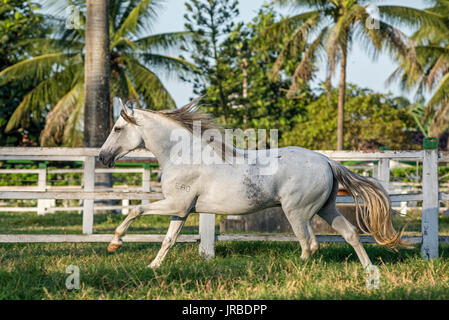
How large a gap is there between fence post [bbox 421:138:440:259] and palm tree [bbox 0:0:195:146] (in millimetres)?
12529

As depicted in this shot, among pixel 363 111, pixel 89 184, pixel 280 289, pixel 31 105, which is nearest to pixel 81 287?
pixel 280 289

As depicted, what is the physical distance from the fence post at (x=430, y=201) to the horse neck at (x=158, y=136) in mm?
3054

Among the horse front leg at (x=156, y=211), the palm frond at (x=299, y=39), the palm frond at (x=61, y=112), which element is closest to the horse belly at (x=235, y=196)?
the horse front leg at (x=156, y=211)

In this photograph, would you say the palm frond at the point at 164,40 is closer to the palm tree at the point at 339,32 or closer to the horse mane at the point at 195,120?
the palm tree at the point at 339,32

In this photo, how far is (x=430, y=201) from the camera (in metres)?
6.28

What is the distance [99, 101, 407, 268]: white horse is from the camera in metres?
5.23

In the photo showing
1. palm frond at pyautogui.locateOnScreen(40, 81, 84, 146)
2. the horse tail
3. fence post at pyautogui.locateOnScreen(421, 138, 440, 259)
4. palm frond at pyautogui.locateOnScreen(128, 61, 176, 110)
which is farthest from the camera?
palm frond at pyautogui.locateOnScreen(128, 61, 176, 110)

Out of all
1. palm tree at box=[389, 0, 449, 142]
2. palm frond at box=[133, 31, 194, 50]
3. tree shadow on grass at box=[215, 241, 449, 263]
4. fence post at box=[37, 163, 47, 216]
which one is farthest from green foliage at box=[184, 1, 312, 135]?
tree shadow on grass at box=[215, 241, 449, 263]

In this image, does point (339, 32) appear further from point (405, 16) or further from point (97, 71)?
point (97, 71)

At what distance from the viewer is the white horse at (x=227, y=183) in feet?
17.1

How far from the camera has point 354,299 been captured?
385 cm

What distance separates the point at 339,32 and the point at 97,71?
9.13m

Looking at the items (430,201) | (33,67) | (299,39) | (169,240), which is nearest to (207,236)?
(169,240)

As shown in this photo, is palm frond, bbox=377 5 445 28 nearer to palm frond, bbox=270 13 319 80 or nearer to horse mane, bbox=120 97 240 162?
palm frond, bbox=270 13 319 80
